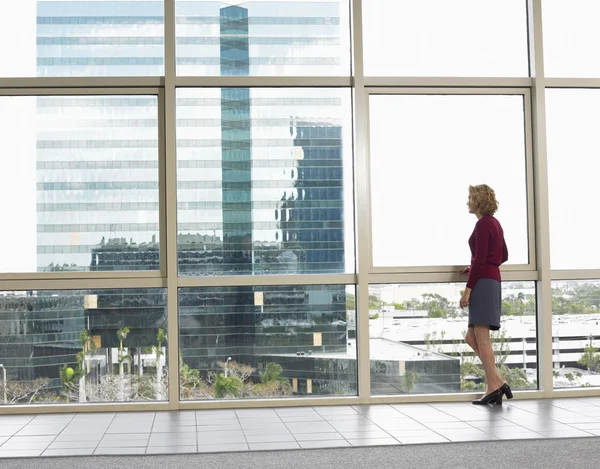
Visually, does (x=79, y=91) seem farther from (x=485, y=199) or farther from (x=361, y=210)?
(x=485, y=199)

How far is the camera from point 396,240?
5.30 metres

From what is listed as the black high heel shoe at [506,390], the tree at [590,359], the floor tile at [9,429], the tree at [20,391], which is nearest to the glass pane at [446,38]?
the tree at [590,359]

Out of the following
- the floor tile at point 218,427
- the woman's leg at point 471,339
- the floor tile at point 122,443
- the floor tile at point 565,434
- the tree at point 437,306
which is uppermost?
the tree at point 437,306

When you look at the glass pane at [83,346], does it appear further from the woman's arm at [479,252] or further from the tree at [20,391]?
the woman's arm at [479,252]

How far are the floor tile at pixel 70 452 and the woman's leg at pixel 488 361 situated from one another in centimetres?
244

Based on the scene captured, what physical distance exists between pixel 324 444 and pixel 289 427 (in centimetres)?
49

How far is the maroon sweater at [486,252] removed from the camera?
16.6ft

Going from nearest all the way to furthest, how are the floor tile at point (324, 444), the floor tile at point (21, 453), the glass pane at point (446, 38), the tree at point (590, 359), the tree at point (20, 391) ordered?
the floor tile at point (21, 453) < the floor tile at point (324, 444) < the tree at point (20, 391) < the glass pane at point (446, 38) < the tree at point (590, 359)

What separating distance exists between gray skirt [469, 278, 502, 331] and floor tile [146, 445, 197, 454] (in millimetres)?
2051

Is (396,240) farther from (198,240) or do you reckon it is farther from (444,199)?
(198,240)

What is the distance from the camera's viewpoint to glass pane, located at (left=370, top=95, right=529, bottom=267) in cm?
532

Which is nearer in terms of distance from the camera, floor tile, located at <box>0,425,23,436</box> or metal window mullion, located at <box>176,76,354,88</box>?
floor tile, located at <box>0,425,23,436</box>

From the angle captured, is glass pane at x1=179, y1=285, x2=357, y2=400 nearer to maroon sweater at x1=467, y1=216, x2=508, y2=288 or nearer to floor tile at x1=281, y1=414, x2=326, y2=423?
floor tile at x1=281, y1=414, x2=326, y2=423

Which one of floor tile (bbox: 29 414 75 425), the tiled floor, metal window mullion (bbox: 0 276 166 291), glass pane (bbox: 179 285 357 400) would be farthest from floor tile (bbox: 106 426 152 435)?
metal window mullion (bbox: 0 276 166 291)
